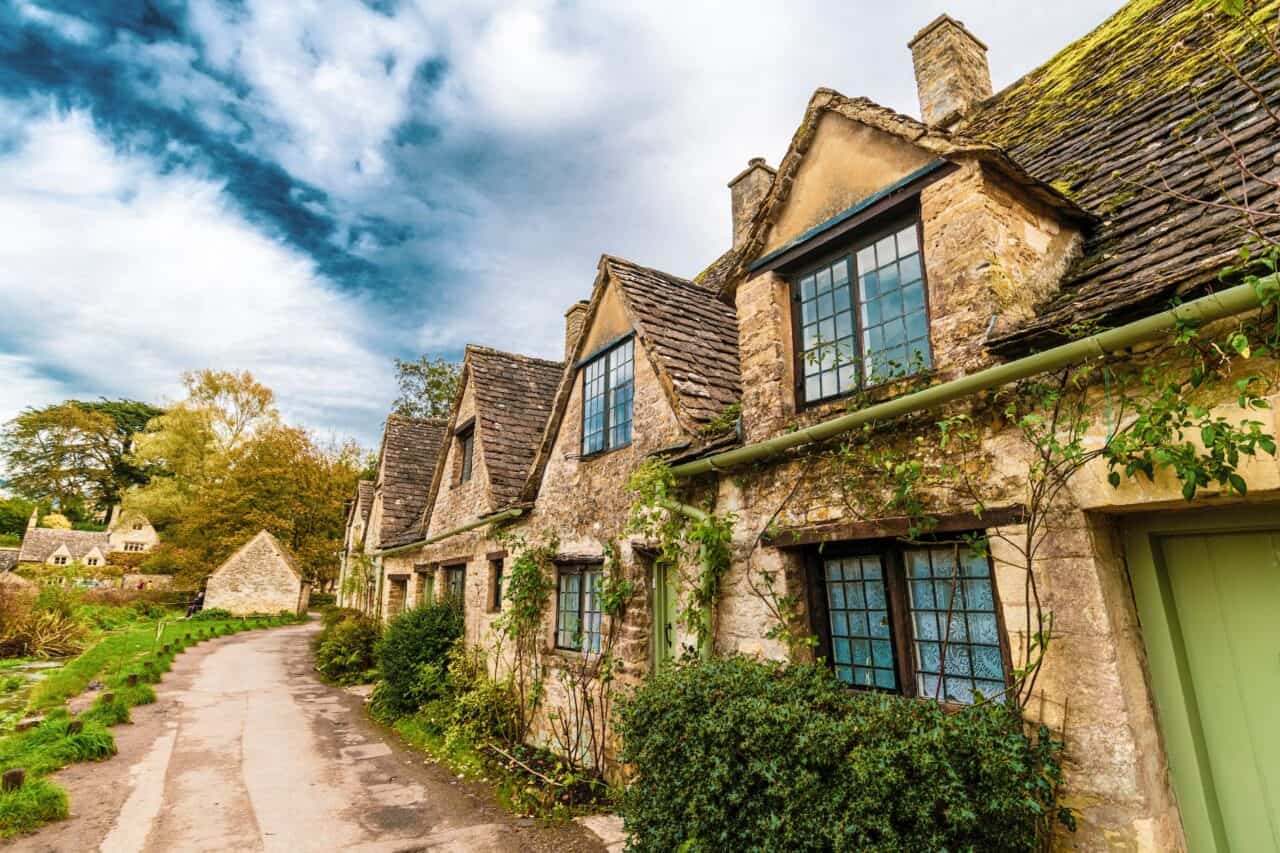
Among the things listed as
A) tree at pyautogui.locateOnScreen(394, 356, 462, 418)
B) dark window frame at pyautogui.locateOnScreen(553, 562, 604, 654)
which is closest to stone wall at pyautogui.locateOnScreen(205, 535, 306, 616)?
tree at pyautogui.locateOnScreen(394, 356, 462, 418)

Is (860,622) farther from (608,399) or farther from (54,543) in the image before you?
(54,543)

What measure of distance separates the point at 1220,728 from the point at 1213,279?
91.5 inches

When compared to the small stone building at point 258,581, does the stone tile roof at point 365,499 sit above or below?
above

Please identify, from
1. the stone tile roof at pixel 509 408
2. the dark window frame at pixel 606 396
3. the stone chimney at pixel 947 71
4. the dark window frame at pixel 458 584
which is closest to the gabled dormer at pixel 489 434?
the stone tile roof at pixel 509 408

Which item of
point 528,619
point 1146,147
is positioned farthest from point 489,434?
point 1146,147

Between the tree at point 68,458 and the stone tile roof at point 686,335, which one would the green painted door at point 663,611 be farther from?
the tree at point 68,458

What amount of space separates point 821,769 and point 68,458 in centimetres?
7613

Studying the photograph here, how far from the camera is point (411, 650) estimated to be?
36.7ft

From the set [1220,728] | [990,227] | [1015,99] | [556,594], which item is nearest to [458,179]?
[556,594]

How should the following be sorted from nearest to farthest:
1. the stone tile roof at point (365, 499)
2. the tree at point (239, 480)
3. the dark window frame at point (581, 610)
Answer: the dark window frame at point (581, 610) → the stone tile roof at point (365, 499) → the tree at point (239, 480)

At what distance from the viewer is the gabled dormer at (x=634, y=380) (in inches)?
280

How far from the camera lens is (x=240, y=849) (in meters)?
5.59

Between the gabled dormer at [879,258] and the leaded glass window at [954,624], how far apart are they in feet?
4.30

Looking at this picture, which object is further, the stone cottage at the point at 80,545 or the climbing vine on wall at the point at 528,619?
the stone cottage at the point at 80,545
